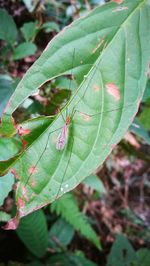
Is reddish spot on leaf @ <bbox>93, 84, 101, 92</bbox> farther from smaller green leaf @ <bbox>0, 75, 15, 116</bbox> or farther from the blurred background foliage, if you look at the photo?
smaller green leaf @ <bbox>0, 75, 15, 116</bbox>

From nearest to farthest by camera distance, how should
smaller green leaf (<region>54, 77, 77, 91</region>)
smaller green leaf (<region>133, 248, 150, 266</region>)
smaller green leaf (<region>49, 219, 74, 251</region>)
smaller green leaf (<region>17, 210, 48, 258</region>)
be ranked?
smaller green leaf (<region>54, 77, 77, 91</region>) → smaller green leaf (<region>17, 210, 48, 258</region>) → smaller green leaf (<region>49, 219, 74, 251</region>) → smaller green leaf (<region>133, 248, 150, 266</region>)

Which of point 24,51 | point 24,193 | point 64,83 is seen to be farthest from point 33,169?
point 24,51

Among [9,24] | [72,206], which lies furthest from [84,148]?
[72,206]

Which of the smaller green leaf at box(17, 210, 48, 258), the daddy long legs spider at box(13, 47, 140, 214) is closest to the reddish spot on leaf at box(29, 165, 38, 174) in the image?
the daddy long legs spider at box(13, 47, 140, 214)

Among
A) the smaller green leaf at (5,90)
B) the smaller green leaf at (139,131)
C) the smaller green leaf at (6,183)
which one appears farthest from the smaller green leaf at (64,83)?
the smaller green leaf at (6,183)

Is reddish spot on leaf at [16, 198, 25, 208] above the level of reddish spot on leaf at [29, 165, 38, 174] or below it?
below

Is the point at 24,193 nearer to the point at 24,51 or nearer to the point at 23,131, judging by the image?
the point at 23,131

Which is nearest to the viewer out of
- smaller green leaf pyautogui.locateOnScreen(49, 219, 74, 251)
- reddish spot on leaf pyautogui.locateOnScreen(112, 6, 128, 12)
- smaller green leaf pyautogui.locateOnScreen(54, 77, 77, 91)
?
reddish spot on leaf pyautogui.locateOnScreen(112, 6, 128, 12)
